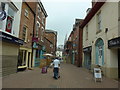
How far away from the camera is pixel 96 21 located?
1340 centimetres

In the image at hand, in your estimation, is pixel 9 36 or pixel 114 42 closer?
pixel 114 42

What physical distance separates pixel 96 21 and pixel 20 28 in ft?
26.5

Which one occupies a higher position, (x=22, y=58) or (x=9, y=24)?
(x=9, y=24)

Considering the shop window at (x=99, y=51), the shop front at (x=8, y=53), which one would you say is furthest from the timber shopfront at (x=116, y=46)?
the shop front at (x=8, y=53)

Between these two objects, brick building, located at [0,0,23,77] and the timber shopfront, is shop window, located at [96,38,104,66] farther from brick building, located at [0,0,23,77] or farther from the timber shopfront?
brick building, located at [0,0,23,77]

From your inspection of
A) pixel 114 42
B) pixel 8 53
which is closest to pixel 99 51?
pixel 114 42

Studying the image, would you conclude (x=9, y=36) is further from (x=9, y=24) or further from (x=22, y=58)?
(x=22, y=58)

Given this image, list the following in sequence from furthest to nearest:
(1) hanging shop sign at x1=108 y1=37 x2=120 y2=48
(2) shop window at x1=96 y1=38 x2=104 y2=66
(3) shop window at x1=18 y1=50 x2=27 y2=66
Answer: (3) shop window at x1=18 y1=50 x2=27 y2=66, (2) shop window at x1=96 y1=38 x2=104 y2=66, (1) hanging shop sign at x1=108 y1=37 x2=120 y2=48

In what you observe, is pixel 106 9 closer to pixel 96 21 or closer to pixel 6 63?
pixel 96 21

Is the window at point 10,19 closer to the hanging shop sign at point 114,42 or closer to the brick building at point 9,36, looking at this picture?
the brick building at point 9,36

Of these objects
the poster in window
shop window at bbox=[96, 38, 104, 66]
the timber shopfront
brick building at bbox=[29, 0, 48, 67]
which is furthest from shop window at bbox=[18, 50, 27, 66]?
the timber shopfront

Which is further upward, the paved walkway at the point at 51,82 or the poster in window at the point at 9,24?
the poster in window at the point at 9,24

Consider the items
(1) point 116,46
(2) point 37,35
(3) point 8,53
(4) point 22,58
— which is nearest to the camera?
(1) point 116,46

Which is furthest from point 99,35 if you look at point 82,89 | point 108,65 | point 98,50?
point 82,89
